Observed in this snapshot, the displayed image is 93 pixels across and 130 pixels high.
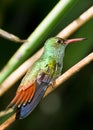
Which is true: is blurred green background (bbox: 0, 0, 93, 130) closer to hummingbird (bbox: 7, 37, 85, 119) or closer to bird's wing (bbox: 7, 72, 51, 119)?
hummingbird (bbox: 7, 37, 85, 119)

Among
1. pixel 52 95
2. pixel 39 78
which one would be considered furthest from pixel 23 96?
pixel 52 95

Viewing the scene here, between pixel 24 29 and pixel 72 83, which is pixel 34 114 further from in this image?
pixel 24 29

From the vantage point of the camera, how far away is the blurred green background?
2.16 meters

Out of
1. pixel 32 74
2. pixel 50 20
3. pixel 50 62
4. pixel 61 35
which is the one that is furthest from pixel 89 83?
pixel 50 20

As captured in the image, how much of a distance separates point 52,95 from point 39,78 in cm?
123

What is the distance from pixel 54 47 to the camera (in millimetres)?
1834

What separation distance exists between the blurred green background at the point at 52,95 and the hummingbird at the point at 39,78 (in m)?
0.06

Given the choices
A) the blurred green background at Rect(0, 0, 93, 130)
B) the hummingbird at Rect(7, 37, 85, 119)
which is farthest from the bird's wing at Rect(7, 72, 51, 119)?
the blurred green background at Rect(0, 0, 93, 130)

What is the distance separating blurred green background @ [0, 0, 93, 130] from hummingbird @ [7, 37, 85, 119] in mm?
63

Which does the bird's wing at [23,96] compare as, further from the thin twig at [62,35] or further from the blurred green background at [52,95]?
the blurred green background at [52,95]

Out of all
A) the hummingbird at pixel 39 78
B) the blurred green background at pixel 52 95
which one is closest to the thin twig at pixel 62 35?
the hummingbird at pixel 39 78

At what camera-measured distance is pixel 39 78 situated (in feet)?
5.00

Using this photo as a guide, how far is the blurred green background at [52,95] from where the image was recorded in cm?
216

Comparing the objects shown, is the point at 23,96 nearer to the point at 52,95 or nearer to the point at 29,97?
the point at 29,97
